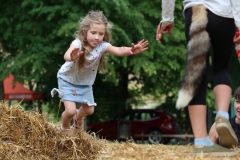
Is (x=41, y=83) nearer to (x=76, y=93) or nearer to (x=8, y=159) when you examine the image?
(x=76, y=93)

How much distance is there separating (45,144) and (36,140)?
0.31ft

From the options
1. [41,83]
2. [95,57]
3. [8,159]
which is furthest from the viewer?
[41,83]

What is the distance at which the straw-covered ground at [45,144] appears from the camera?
4.90m

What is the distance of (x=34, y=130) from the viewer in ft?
16.9

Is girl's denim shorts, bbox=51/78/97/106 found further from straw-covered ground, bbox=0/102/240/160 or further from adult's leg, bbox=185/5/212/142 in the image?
adult's leg, bbox=185/5/212/142

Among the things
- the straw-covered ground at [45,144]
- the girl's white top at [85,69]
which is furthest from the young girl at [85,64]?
the straw-covered ground at [45,144]

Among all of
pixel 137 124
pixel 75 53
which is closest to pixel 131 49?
pixel 75 53

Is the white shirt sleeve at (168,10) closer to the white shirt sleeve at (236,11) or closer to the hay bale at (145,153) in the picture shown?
the white shirt sleeve at (236,11)

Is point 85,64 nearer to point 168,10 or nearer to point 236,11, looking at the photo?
point 168,10

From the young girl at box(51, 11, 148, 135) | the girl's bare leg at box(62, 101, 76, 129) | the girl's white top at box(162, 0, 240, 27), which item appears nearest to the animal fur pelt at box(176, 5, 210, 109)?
the girl's white top at box(162, 0, 240, 27)

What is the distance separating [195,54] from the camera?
16.6ft

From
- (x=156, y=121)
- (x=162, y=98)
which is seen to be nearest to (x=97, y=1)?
(x=156, y=121)

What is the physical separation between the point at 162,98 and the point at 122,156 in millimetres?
18619

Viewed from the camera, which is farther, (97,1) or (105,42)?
(97,1)
